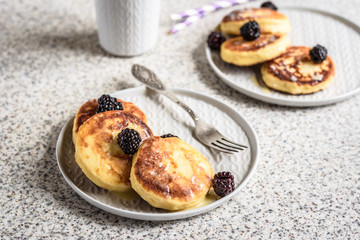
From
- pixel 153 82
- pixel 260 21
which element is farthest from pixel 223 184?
pixel 260 21

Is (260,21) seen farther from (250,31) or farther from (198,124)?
(198,124)

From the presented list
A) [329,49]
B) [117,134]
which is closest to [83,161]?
[117,134]

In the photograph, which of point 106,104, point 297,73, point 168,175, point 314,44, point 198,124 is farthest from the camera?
point 314,44

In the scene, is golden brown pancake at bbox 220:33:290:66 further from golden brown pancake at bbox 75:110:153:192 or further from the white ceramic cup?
golden brown pancake at bbox 75:110:153:192

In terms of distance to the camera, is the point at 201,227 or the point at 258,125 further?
the point at 258,125

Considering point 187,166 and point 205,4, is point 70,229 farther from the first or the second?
point 205,4

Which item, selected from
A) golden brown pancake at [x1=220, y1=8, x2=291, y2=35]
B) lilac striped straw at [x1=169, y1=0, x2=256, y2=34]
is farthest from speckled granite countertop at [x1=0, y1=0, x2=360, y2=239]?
golden brown pancake at [x1=220, y1=8, x2=291, y2=35]
